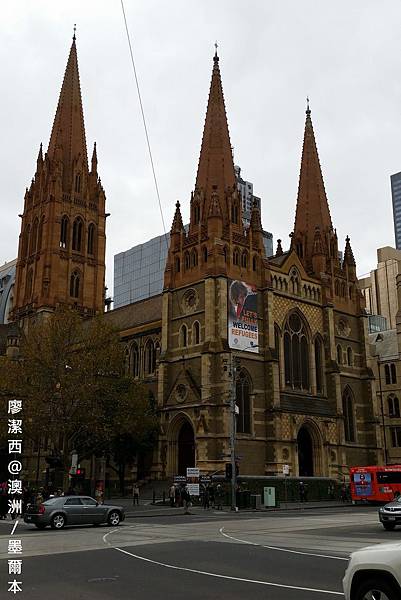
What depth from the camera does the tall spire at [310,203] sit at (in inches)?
2436

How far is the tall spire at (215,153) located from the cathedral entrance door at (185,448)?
57.5ft

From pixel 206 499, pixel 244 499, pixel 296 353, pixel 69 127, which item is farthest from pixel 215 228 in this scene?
pixel 69 127

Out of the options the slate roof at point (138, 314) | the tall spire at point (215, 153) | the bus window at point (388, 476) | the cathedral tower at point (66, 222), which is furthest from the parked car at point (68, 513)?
the cathedral tower at point (66, 222)

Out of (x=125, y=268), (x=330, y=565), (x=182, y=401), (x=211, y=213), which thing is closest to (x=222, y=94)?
(x=211, y=213)

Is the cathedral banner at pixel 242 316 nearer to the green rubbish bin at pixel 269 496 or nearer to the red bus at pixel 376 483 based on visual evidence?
the green rubbish bin at pixel 269 496

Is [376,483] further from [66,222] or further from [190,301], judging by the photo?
[66,222]

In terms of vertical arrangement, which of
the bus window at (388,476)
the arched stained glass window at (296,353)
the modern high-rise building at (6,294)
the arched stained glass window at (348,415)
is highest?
the modern high-rise building at (6,294)

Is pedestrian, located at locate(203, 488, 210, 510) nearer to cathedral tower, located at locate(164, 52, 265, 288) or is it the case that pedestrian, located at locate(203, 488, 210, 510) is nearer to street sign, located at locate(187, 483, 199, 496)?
street sign, located at locate(187, 483, 199, 496)

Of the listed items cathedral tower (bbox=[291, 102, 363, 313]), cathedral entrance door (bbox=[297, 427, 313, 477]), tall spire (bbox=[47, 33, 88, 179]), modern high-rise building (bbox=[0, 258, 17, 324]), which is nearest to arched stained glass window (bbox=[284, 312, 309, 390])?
cathedral entrance door (bbox=[297, 427, 313, 477])

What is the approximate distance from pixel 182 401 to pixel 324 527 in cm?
2589

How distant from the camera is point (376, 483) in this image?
4112 centimetres

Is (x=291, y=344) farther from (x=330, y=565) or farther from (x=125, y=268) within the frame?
(x=125, y=268)

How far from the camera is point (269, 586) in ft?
33.1

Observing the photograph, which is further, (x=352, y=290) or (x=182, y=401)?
(x=352, y=290)
